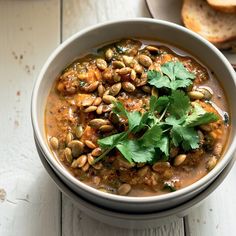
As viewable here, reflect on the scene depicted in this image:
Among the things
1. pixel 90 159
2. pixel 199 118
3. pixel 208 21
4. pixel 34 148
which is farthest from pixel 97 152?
pixel 208 21

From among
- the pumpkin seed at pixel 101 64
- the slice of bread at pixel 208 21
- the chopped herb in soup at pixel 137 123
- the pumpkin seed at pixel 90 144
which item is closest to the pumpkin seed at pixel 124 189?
the chopped herb in soup at pixel 137 123

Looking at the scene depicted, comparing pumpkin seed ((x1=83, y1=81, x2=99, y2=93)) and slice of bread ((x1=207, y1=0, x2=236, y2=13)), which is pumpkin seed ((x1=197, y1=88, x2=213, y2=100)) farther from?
slice of bread ((x1=207, y1=0, x2=236, y2=13))

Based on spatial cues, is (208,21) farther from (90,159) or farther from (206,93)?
(90,159)

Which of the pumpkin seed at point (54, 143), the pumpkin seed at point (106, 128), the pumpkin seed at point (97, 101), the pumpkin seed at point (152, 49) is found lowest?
the pumpkin seed at point (54, 143)

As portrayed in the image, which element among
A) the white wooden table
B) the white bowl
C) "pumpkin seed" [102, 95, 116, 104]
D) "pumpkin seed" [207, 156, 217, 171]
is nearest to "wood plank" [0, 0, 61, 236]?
the white wooden table

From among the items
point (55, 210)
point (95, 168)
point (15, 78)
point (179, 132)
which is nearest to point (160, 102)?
point (179, 132)

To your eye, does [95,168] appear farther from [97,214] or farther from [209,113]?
Result: [209,113]

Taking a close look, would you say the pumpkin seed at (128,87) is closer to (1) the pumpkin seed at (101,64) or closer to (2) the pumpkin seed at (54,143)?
(1) the pumpkin seed at (101,64)
